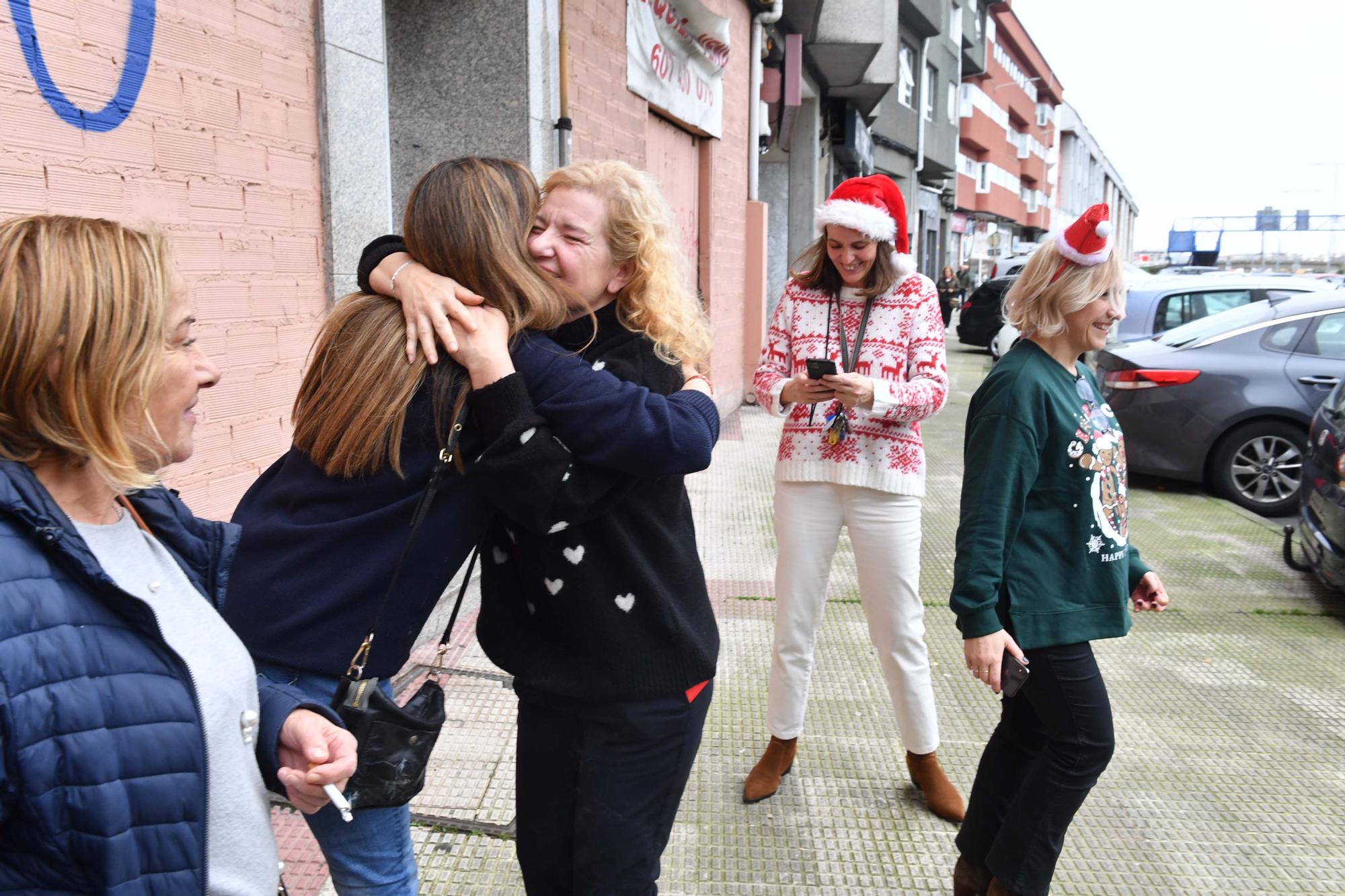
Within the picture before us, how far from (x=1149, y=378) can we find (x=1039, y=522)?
6286 mm

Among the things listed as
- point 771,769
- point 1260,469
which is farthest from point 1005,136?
point 771,769

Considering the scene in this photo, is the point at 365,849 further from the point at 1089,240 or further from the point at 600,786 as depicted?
the point at 1089,240

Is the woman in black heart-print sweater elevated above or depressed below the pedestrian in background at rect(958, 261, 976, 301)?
below

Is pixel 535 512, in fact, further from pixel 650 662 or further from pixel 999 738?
pixel 999 738

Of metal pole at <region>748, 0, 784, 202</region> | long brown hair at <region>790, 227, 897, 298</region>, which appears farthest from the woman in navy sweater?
metal pole at <region>748, 0, 784, 202</region>

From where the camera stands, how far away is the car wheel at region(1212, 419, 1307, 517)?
7855mm

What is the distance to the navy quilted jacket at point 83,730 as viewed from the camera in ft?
3.65

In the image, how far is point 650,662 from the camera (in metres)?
1.81

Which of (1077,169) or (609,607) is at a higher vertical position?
(1077,169)

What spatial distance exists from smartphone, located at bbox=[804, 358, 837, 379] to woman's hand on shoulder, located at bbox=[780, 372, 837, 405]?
20 millimetres

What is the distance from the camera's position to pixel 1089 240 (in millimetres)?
2578

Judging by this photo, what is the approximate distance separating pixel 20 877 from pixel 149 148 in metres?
2.34

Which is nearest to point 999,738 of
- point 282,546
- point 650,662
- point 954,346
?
point 650,662

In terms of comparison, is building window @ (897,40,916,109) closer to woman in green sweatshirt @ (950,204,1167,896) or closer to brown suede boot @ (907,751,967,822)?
brown suede boot @ (907,751,967,822)
